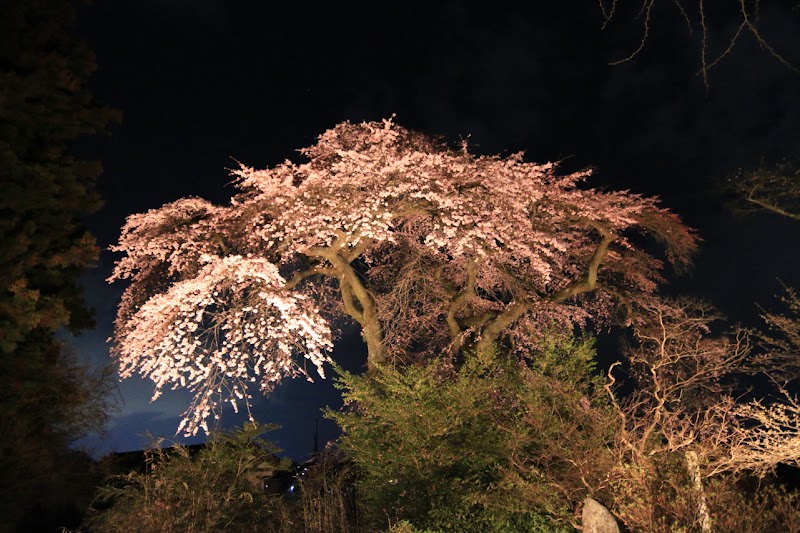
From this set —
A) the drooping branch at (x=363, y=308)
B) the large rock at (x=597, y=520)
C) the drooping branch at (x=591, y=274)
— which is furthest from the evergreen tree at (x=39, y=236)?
the drooping branch at (x=591, y=274)

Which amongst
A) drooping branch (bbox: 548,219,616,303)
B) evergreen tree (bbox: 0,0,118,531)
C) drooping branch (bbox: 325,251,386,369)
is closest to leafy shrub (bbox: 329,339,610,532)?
drooping branch (bbox: 325,251,386,369)

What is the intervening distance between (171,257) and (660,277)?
30.0 feet

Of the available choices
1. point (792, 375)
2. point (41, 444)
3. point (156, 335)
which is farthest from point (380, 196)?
point (792, 375)

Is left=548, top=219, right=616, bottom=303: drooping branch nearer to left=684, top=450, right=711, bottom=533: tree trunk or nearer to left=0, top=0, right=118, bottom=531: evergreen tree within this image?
left=684, top=450, right=711, bottom=533: tree trunk

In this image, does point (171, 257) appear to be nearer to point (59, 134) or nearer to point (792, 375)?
point (59, 134)

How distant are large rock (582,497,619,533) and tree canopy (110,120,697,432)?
11.5 ft

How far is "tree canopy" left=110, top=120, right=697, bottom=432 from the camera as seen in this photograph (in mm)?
8523

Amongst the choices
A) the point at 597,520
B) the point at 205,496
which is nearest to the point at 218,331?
the point at 205,496

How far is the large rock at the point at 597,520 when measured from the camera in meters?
4.61

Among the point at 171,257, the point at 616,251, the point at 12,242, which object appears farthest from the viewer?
the point at 616,251

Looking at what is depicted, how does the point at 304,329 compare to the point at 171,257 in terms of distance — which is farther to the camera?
the point at 171,257

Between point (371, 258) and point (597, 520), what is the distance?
27.6ft

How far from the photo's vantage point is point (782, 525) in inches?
205

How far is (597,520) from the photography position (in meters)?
4.65
